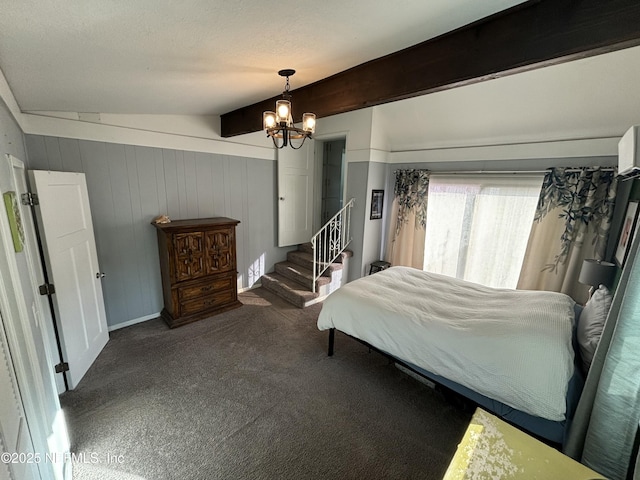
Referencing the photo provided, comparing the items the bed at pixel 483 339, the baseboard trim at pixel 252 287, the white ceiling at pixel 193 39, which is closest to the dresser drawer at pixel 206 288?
the baseboard trim at pixel 252 287

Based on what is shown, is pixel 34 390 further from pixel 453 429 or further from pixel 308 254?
pixel 308 254

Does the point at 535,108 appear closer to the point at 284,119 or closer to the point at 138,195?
the point at 284,119

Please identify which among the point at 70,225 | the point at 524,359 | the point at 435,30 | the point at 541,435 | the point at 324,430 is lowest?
the point at 324,430

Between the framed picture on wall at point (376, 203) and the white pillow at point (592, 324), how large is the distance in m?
2.61

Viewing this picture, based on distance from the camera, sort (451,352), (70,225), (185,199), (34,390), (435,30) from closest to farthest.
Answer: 1. (34,390)
2. (435,30)
3. (451,352)
4. (70,225)
5. (185,199)

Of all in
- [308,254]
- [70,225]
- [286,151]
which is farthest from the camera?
[308,254]

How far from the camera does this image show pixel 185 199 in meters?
3.46

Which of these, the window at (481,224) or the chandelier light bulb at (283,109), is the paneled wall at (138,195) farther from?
the window at (481,224)

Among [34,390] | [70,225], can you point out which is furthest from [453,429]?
[70,225]

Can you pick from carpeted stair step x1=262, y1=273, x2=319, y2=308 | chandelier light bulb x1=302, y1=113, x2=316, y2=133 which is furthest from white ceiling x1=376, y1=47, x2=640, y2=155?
carpeted stair step x1=262, y1=273, x2=319, y2=308

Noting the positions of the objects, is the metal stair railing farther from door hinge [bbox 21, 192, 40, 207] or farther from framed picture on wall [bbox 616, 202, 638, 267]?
door hinge [bbox 21, 192, 40, 207]

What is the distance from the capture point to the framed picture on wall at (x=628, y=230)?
1993mm

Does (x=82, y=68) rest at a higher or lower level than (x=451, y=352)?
higher

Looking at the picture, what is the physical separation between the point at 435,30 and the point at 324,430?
2.62 metres
